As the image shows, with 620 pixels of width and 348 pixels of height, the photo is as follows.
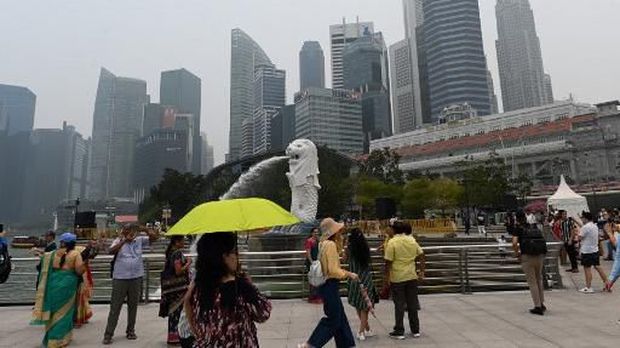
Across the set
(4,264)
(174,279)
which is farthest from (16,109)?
(174,279)

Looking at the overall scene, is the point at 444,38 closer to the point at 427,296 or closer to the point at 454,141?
the point at 454,141

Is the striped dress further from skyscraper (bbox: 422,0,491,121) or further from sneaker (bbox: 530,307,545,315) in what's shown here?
skyscraper (bbox: 422,0,491,121)

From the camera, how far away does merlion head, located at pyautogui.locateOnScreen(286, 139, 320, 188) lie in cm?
1980

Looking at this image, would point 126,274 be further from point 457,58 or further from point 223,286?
point 457,58

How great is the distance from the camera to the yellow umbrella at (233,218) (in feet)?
11.0

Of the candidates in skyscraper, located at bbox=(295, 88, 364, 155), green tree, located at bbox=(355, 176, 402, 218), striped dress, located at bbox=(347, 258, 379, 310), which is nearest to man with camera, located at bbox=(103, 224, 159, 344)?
striped dress, located at bbox=(347, 258, 379, 310)

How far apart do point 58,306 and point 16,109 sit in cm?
18999

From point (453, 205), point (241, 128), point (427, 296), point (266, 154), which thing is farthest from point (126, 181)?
point (427, 296)

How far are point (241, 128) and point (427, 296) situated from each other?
188561 mm

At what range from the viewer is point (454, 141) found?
9862 centimetres

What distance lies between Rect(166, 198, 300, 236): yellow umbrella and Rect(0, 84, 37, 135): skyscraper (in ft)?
610

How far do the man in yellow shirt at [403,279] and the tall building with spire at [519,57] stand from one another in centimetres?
19339

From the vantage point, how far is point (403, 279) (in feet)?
21.6

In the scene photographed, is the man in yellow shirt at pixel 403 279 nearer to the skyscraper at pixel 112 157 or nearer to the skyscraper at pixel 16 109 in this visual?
the skyscraper at pixel 112 157
